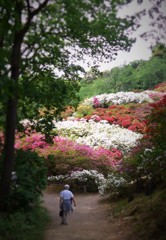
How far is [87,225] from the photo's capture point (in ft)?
39.9

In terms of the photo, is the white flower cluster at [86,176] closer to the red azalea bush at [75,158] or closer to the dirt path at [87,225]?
the red azalea bush at [75,158]

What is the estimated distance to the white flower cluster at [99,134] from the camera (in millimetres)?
25078

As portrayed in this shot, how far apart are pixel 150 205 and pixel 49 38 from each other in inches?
271

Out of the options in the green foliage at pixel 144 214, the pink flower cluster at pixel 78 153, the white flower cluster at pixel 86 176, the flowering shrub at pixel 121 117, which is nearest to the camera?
the green foliage at pixel 144 214

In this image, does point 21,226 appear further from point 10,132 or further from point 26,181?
point 10,132

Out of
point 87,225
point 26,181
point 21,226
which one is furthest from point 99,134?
point 21,226

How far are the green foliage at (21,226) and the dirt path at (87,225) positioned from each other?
1.50 ft

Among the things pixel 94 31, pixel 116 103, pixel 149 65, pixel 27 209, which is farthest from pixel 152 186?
pixel 149 65

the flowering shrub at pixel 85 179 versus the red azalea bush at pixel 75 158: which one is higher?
the red azalea bush at pixel 75 158

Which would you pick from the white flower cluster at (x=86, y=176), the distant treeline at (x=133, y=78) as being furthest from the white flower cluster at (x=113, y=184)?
the distant treeline at (x=133, y=78)

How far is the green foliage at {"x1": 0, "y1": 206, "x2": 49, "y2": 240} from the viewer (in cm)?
906

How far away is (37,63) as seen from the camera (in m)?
12.8

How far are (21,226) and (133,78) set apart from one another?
144ft

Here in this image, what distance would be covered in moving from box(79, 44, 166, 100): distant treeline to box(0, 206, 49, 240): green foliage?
3870 centimetres
